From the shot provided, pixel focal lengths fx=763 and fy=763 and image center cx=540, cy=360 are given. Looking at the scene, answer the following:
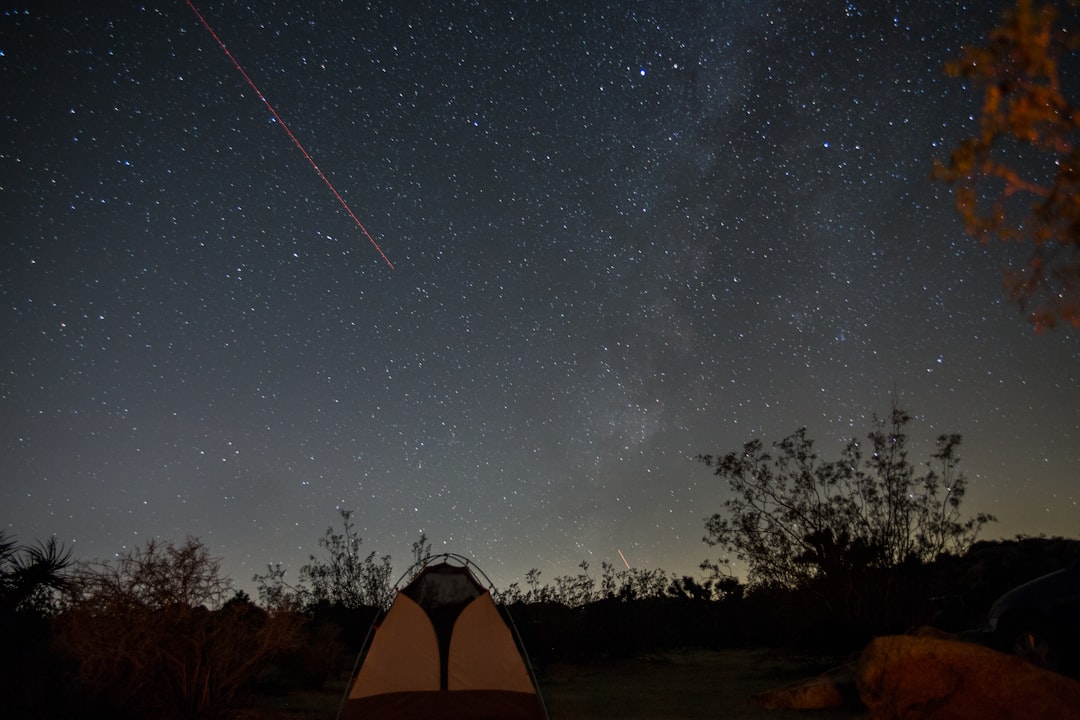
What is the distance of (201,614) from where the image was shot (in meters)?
11.1

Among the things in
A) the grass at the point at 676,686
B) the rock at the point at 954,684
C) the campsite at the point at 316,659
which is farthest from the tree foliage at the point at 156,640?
the rock at the point at 954,684

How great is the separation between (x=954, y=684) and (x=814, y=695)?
123 inches


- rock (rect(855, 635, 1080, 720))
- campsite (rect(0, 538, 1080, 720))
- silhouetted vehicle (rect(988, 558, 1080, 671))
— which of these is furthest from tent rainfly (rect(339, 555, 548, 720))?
silhouetted vehicle (rect(988, 558, 1080, 671))

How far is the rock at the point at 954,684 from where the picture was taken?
7688mm

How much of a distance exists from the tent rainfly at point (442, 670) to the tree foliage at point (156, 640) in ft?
7.04

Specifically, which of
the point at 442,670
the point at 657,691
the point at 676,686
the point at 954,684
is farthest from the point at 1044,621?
the point at 676,686

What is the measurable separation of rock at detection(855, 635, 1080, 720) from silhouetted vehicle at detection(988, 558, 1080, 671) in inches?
35.7

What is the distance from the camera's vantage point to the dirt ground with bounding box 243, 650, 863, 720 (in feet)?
37.3

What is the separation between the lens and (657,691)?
584 inches

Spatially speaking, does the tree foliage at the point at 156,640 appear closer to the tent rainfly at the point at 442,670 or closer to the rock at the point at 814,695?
the tent rainfly at the point at 442,670

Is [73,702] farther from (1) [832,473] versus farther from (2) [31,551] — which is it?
(1) [832,473]

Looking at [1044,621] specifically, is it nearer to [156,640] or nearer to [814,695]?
[814,695]

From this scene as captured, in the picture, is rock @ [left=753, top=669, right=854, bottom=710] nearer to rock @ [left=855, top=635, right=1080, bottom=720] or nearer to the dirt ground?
the dirt ground

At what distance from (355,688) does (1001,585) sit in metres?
19.1
